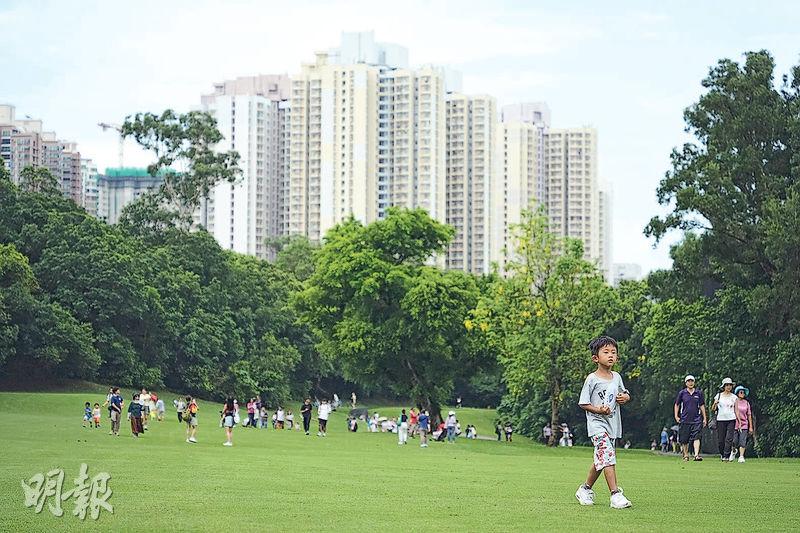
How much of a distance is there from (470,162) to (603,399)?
151259 millimetres

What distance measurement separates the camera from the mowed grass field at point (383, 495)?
12016 mm

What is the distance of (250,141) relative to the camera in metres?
167

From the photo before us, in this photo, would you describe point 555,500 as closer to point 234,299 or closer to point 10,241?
point 10,241

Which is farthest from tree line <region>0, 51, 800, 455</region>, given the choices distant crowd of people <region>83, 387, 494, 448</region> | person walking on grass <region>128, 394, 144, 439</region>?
person walking on grass <region>128, 394, 144, 439</region>

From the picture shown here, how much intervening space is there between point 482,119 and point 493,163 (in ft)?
20.7

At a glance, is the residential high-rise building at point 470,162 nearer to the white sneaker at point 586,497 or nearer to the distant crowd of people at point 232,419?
the distant crowd of people at point 232,419

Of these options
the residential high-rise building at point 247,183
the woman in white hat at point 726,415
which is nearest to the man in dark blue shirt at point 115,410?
the woman in white hat at point 726,415

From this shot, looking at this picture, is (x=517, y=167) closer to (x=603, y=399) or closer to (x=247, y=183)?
(x=247, y=183)

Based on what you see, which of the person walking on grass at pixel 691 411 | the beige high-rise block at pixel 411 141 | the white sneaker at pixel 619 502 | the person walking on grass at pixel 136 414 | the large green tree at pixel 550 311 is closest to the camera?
the white sneaker at pixel 619 502

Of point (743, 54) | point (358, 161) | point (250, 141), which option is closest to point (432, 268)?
point (743, 54)

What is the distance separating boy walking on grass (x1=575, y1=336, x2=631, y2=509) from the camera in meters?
13.4

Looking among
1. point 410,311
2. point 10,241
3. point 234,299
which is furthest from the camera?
point 234,299

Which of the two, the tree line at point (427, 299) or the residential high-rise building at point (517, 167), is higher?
the residential high-rise building at point (517, 167)

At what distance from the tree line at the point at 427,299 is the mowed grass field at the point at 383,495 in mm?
18514
